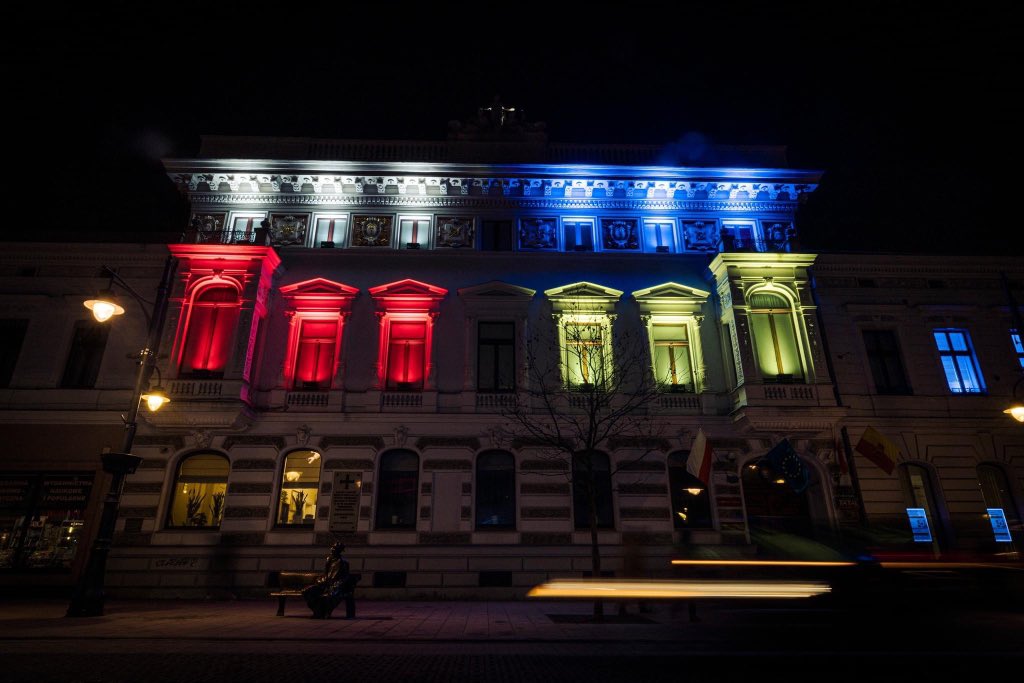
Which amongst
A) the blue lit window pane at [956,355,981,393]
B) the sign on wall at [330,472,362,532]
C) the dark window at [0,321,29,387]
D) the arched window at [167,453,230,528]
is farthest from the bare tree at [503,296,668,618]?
the dark window at [0,321,29,387]

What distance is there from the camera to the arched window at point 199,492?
17172 mm

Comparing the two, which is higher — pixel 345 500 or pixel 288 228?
pixel 288 228

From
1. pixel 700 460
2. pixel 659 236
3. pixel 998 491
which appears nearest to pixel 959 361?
pixel 998 491

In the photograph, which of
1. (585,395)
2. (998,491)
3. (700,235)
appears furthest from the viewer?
(700,235)

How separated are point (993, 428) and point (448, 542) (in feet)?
68.0

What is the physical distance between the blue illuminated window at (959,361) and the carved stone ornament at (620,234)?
12749 millimetres

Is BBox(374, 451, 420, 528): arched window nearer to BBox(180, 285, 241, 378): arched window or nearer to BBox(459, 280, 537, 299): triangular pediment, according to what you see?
BBox(459, 280, 537, 299): triangular pediment

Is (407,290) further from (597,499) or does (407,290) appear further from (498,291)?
(597,499)

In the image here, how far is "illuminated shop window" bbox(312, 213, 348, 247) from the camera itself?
20.8m

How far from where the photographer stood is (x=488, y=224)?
2144 cm

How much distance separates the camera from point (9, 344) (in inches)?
757

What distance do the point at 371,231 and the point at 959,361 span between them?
24.3 m

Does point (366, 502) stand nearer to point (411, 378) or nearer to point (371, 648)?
point (411, 378)

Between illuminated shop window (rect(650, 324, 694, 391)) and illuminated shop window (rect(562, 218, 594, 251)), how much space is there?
14.5 ft
